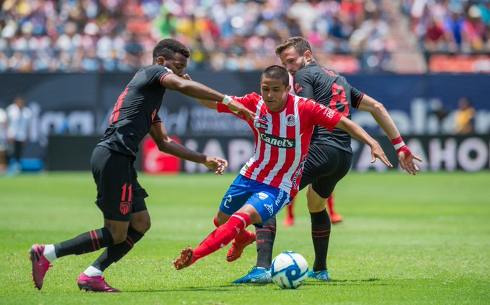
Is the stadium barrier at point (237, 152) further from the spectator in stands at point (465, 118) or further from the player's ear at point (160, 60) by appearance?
the player's ear at point (160, 60)

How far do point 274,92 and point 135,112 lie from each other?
4.69ft

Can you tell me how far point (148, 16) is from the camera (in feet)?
→ 115

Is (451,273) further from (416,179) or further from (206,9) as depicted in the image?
(206,9)

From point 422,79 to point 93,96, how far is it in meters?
11.2

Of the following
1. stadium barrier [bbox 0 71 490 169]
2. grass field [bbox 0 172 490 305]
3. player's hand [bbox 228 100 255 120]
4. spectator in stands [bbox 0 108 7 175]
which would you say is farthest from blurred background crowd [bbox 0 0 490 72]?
player's hand [bbox 228 100 255 120]

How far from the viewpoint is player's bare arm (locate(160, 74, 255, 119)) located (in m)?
9.25

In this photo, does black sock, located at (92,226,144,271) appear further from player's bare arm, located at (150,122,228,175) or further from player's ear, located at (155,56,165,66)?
player's ear, located at (155,56,165,66)

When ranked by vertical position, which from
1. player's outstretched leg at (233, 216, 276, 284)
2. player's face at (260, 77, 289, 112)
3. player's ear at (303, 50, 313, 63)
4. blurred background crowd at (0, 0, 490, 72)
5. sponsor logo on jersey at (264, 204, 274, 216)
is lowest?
player's outstretched leg at (233, 216, 276, 284)

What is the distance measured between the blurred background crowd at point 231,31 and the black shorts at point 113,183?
23.0 metres

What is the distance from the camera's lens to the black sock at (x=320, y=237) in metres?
11.3

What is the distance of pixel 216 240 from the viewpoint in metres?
9.56

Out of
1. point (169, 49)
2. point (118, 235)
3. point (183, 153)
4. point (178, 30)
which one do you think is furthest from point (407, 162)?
point (178, 30)

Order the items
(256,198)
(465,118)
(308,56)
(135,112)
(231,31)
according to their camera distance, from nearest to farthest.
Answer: (135,112) → (256,198) → (308,56) → (465,118) → (231,31)

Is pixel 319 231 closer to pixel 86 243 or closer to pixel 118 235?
pixel 118 235
